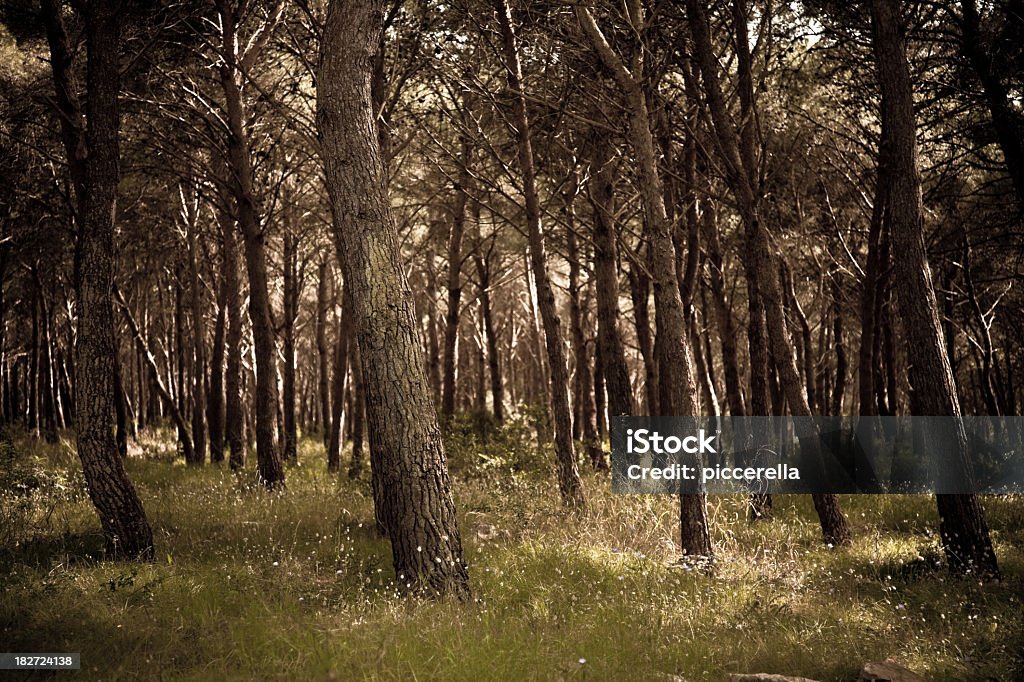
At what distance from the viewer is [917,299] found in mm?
7922

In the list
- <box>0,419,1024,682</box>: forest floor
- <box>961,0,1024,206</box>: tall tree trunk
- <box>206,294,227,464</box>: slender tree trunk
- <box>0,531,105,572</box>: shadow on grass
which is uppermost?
<box>961,0,1024,206</box>: tall tree trunk

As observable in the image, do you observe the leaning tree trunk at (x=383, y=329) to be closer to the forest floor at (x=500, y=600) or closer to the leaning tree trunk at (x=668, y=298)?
the forest floor at (x=500, y=600)

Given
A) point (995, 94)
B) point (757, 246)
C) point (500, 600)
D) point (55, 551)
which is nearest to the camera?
point (500, 600)

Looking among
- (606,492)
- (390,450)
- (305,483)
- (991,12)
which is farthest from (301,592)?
(991,12)

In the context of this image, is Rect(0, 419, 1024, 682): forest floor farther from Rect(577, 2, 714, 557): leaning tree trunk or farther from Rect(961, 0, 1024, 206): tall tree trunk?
Rect(961, 0, 1024, 206): tall tree trunk

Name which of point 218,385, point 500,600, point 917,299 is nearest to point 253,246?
Answer: point 218,385

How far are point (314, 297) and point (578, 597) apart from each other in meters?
31.4

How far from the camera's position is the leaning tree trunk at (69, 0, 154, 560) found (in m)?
7.16

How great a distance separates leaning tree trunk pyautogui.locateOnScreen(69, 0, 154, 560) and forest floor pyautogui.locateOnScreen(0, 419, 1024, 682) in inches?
18.3

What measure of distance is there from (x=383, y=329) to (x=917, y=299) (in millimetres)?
5848

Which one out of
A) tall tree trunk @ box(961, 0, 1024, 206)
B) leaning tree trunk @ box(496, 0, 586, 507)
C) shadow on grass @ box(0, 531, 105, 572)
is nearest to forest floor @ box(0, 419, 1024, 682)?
shadow on grass @ box(0, 531, 105, 572)

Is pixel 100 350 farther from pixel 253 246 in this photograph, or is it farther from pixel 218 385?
pixel 218 385

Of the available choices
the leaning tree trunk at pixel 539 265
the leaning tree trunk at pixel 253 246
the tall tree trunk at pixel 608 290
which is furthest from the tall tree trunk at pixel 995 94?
the leaning tree trunk at pixel 253 246

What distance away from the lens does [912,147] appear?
807 centimetres
